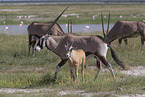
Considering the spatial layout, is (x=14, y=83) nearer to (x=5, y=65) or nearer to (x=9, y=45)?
(x=5, y=65)

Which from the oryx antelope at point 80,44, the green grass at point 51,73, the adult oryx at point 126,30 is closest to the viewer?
the green grass at point 51,73

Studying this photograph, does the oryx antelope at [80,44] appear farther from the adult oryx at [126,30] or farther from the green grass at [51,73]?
the adult oryx at [126,30]

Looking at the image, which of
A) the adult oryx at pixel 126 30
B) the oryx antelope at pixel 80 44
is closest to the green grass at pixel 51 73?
the oryx antelope at pixel 80 44

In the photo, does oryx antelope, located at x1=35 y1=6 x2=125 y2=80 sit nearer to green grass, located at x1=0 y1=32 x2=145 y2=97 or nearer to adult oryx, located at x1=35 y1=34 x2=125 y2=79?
adult oryx, located at x1=35 y1=34 x2=125 y2=79

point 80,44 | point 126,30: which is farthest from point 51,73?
point 126,30

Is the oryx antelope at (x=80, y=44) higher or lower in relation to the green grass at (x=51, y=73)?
higher

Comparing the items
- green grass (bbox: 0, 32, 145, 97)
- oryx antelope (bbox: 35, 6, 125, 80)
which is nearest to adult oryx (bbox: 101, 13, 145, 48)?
green grass (bbox: 0, 32, 145, 97)

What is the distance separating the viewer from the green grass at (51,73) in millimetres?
6914

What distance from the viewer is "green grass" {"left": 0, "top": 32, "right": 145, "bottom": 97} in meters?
6.91

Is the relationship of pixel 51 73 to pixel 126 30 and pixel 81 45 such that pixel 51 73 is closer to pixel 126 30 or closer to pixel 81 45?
pixel 81 45

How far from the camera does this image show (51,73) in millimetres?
8422

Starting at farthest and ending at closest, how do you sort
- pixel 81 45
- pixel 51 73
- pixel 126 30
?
pixel 126 30
pixel 51 73
pixel 81 45

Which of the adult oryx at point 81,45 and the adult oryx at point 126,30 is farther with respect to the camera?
the adult oryx at point 126,30

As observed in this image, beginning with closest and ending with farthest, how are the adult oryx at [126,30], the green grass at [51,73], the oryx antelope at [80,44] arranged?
the green grass at [51,73], the oryx antelope at [80,44], the adult oryx at [126,30]
